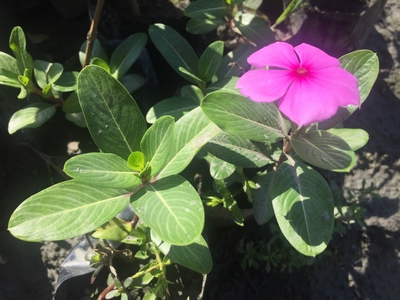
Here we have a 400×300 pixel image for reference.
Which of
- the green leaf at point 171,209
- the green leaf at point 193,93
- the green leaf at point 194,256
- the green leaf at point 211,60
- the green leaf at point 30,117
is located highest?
the green leaf at point 211,60

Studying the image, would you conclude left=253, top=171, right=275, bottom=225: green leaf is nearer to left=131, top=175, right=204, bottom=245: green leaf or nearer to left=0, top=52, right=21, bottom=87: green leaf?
left=131, top=175, right=204, bottom=245: green leaf

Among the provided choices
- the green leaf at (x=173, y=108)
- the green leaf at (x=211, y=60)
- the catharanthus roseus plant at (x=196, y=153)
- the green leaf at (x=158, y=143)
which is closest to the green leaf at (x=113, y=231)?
the catharanthus roseus plant at (x=196, y=153)

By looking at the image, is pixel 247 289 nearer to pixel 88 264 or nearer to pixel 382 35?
pixel 88 264

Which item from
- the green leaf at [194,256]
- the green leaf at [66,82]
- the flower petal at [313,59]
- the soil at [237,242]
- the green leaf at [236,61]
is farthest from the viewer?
the soil at [237,242]

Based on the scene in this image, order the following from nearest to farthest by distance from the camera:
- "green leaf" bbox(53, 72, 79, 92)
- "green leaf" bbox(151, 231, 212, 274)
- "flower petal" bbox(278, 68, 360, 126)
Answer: "flower petal" bbox(278, 68, 360, 126), "green leaf" bbox(151, 231, 212, 274), "green leaf" bbox(53, 72, 79, 92)

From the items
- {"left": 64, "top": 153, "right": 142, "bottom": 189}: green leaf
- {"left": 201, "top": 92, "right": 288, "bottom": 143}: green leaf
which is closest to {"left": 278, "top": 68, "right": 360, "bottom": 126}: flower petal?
{"left": 201, "top": 92, "right": 288, "bottom": 143}: green leaf

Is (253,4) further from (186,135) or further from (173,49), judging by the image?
(186,135)

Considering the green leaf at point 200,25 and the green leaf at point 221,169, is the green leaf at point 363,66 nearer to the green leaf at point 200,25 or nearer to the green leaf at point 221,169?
the green leaf at point 221,169
